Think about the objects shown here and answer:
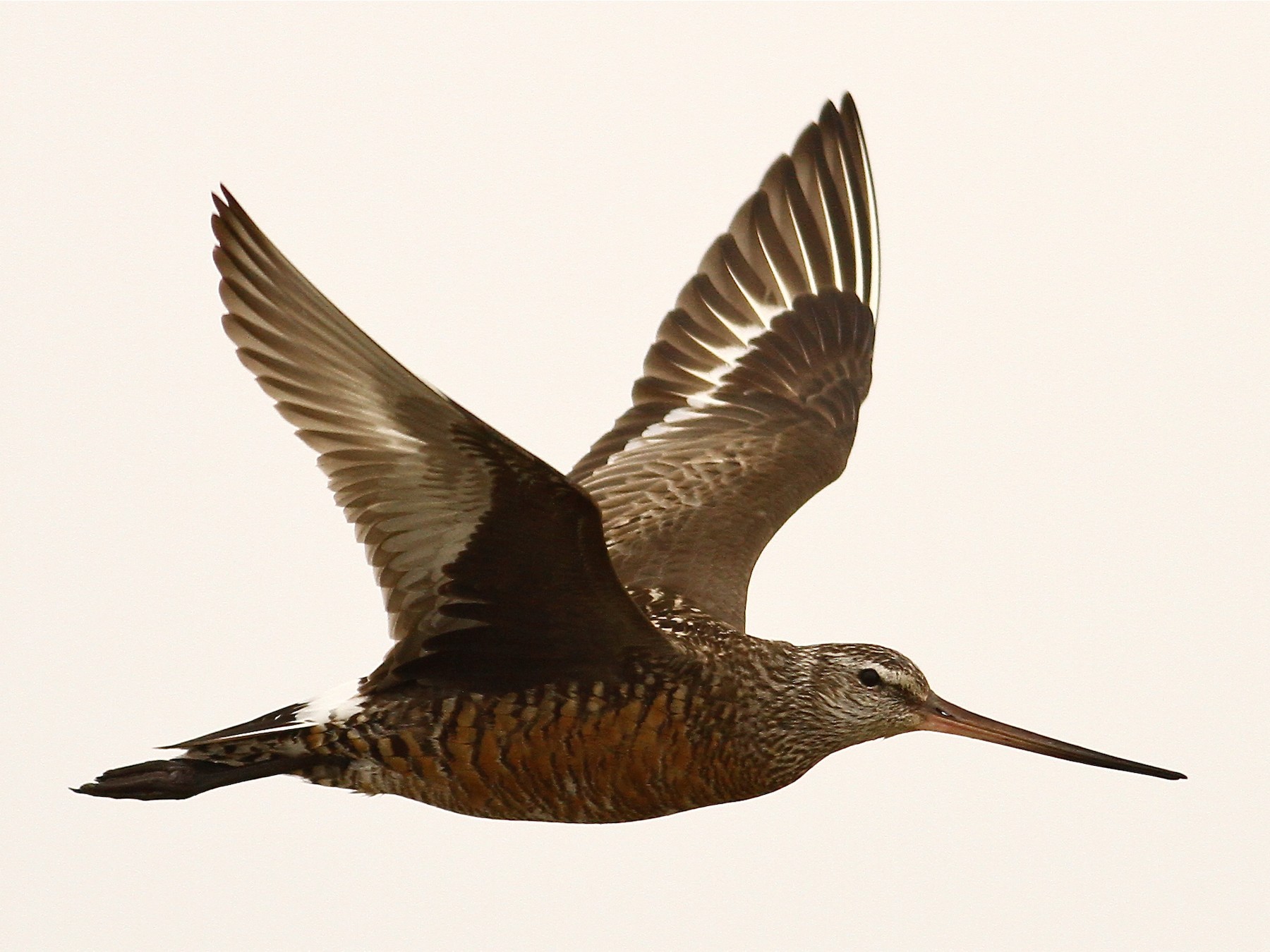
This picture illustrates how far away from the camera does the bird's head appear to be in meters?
7.40

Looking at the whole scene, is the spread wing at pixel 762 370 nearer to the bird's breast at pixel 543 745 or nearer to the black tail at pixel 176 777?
the bird's breast at pixel 543 745

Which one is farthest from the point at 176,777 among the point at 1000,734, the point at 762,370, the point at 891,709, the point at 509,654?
the point at 762,370

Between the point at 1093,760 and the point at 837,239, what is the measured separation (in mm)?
3274

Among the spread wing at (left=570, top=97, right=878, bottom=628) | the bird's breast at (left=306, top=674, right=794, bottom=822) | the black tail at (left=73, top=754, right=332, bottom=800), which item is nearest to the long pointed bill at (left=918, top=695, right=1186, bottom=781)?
the bird's breast at (left=306, top=674, right=794, bottom=822)

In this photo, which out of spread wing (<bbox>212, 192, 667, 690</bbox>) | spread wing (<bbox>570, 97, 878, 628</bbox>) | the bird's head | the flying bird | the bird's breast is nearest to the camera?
spread wing (<bbox>212, 192, 667, 690</bbox>)

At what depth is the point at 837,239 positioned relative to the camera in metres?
9.64

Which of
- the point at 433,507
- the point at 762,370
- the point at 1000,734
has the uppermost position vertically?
the point at 762,370

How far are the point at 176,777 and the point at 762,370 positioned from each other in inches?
147

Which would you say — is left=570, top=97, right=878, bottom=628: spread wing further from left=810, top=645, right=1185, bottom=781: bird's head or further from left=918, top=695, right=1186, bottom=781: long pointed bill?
left=918, top=695, right=1186, bottom=781: long pointed bill

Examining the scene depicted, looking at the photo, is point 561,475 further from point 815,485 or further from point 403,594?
point 815,485

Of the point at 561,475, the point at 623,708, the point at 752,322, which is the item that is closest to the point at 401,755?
the point at 623,708

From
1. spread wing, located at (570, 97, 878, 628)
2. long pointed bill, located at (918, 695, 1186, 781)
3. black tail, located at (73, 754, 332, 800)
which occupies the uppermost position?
spread wing, located at (570, 97, 878, 628)

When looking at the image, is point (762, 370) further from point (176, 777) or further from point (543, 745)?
point (176, 777)

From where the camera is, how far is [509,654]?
7051 millimetres
